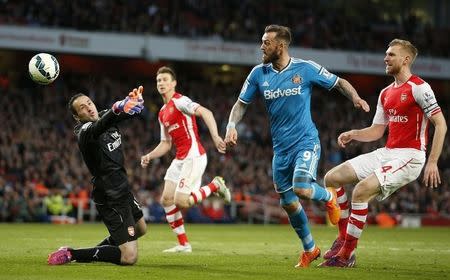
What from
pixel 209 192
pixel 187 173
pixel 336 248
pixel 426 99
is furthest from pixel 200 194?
pixel 426 99

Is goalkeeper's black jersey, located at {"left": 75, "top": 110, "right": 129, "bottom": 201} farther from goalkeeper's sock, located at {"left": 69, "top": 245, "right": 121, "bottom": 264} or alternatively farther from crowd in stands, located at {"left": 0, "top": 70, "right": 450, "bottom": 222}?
crowd in stands, located at {"left": 0, "top": 70, "right": 450, "bottom": 222}

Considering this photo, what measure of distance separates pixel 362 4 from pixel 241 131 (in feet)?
41.3

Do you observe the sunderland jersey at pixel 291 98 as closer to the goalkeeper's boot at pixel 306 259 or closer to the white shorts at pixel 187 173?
the goalkeeper's boot at pixel 306 259

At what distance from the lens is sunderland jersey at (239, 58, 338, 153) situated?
10672 mm

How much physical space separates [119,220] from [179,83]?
2875cm

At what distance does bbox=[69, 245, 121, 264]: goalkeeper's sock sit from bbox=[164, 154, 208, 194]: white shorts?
3744mm

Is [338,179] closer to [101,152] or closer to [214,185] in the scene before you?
[101,152]

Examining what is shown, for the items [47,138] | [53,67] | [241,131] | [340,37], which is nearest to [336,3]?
[340,37]

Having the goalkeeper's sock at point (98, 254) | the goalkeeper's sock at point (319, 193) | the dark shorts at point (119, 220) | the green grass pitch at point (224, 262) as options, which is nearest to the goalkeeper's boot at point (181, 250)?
the green grass pitch at point (224, 262)

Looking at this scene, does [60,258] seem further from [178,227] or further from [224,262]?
[178,227]

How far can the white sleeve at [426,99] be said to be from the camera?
34.6 feet

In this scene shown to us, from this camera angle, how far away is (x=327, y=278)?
9.30m

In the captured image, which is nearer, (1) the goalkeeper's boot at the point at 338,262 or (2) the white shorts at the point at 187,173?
(1) the goalkeeper's boot at the point at 338,262

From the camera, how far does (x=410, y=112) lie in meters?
10.8
